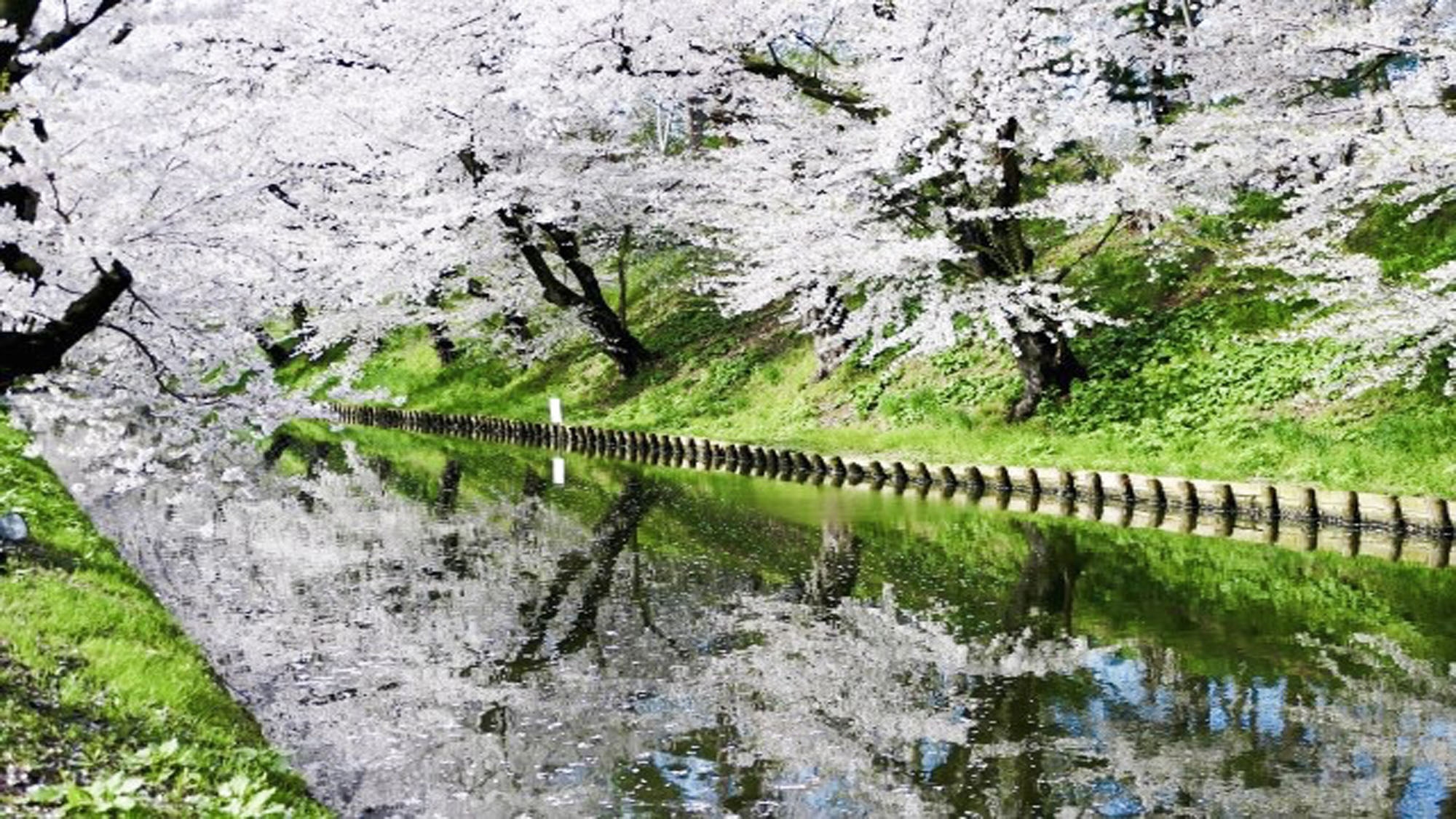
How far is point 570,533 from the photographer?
18375 mm

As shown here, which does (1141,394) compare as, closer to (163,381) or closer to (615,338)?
(163,381)

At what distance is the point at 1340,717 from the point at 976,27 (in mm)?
13581

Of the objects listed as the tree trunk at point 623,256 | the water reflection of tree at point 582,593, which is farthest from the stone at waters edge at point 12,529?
the tree trunk at point 623,256

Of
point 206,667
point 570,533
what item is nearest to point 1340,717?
point 206,667

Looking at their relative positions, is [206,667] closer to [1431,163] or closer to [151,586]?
[151,586]

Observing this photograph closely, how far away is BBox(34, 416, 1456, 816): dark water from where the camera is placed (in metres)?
8.02

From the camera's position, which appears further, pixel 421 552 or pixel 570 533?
pixel 570 533

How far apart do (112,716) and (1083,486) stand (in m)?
13.8

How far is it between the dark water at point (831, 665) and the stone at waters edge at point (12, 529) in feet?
6.09

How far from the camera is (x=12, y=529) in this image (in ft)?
40.2

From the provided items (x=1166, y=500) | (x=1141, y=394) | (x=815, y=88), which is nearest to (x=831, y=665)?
(x=1166, y=500)

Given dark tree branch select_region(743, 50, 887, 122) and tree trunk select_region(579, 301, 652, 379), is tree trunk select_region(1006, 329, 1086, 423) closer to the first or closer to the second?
dark tree branch select_region(743, 50, 887, 122)

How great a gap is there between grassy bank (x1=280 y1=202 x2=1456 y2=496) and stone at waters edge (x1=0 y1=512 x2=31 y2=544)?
198 inches

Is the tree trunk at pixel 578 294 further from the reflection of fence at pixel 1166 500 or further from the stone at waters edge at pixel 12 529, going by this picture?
the stone at waters edge at pixel 12 529
